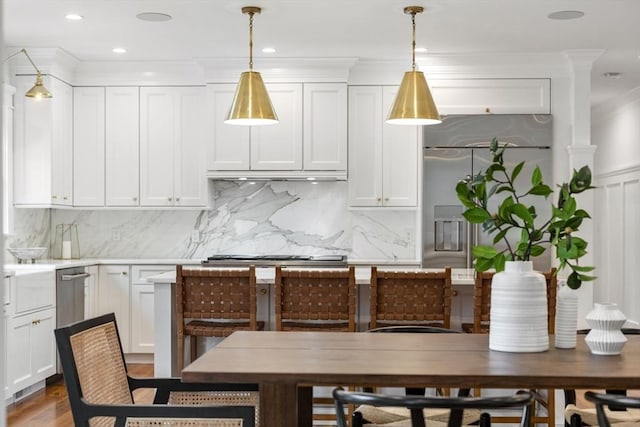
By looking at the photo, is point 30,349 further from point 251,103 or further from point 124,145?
point 251,103

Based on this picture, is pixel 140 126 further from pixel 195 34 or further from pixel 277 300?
pixel 277 300

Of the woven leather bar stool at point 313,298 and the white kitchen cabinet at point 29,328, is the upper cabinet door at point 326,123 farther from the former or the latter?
the woven leather bar stool at point 313,298

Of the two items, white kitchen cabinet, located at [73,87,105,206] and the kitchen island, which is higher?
white kitchen cabinet, located at [73,87,105,206]

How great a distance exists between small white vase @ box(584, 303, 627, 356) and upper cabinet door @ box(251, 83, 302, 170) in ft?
14.4

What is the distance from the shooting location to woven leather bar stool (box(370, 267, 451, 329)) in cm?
405

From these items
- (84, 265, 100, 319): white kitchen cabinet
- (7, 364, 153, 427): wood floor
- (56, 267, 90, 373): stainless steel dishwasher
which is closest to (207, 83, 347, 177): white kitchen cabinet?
(84, 265, 100, 319): white kitchen cabinet

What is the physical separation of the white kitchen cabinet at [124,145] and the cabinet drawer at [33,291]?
129cm

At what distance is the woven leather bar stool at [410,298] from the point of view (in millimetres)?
4047

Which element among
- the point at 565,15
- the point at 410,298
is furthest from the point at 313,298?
the point at 565,15

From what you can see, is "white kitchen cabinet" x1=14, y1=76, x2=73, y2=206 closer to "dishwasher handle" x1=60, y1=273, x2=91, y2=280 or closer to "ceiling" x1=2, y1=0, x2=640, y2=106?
"ceiling" x1=2, y1=0, x2=640, y2=106

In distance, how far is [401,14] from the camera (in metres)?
5.32

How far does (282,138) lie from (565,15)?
249 centimetres

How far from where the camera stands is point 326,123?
22.1ft

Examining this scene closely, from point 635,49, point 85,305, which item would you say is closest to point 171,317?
point 85,305
